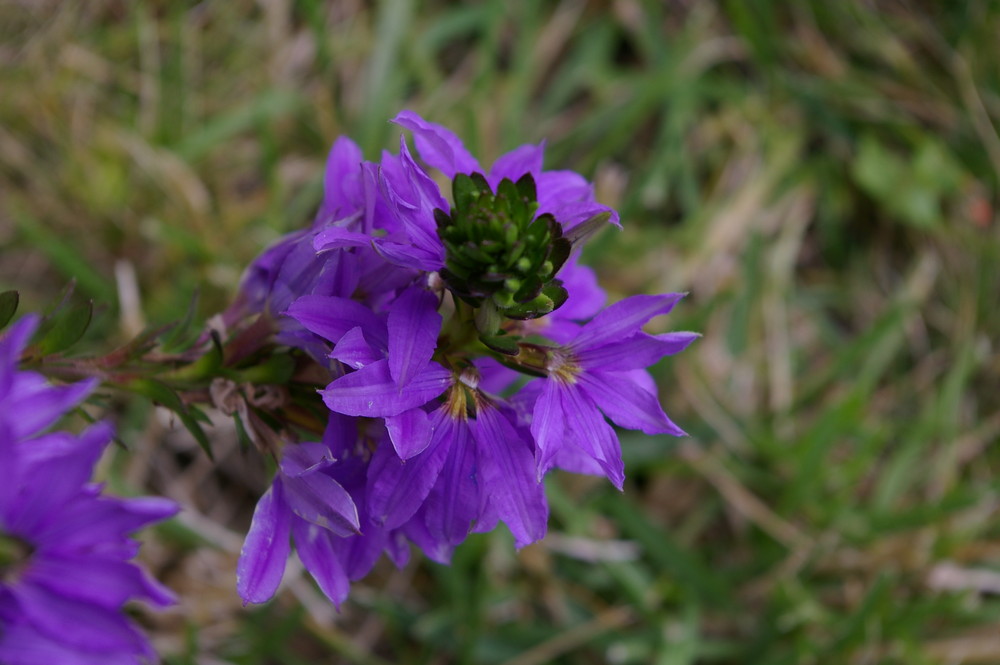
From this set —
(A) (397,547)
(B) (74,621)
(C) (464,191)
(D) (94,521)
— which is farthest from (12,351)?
(A) (397,547)

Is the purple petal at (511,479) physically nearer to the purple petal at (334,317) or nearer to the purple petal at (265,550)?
the purple petal at (334,317)

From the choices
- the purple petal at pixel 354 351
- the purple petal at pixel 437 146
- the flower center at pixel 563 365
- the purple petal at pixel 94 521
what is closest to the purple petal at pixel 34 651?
the purple petal at pixel 94 521

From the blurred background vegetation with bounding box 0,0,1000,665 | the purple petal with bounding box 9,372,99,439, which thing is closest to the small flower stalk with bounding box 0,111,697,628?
the purple petal with bounding box 9,372,99,439

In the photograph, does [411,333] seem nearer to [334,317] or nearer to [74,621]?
[334,317]

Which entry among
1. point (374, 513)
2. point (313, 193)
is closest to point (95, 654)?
point (374, 513)

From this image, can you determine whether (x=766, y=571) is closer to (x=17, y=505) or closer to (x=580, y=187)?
(x=580, y=187)

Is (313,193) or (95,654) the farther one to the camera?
(313,193)
